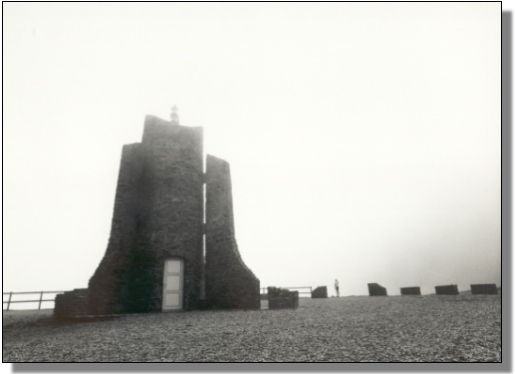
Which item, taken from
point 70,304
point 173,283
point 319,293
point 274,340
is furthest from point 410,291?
point 70,304

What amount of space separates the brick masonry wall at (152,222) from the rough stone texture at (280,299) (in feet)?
8.62

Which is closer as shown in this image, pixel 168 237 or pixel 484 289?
pixel 168 237

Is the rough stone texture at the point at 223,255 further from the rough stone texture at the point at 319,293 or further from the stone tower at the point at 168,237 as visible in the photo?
the rough stone texture at the point at 319,293

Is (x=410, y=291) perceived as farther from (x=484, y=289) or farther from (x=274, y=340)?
(x=274, y=340)

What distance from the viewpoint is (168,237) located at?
12.0m

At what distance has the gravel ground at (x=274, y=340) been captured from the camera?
533 cm

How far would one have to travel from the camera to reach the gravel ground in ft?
17.5

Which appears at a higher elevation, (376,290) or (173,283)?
(173,283)

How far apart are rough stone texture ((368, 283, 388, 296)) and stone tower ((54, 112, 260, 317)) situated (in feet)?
35.6

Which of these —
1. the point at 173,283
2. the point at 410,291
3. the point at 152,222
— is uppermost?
the point at 152,222

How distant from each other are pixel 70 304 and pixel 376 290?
51.6 feet

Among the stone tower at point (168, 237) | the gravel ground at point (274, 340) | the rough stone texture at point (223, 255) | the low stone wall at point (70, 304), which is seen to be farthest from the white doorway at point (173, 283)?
the gravel ground at point (274, 340)

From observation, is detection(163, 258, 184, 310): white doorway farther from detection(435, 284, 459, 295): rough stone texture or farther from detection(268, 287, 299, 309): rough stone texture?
detection(435, 284, 459, 295): rough stone texture

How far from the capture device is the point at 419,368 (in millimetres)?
5020
